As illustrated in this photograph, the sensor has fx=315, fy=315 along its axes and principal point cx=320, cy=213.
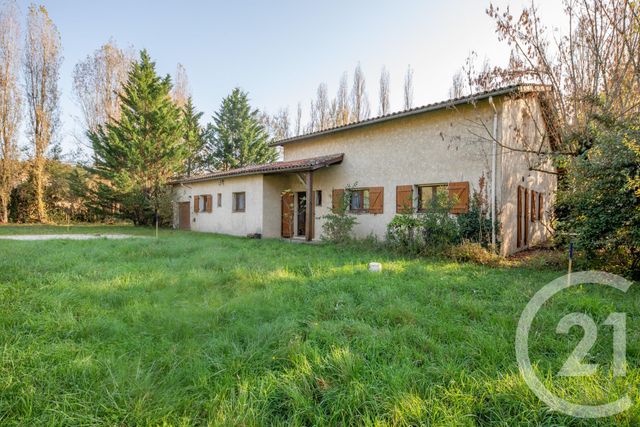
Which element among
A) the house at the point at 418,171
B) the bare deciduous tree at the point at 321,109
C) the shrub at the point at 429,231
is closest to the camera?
the shrub at the point at 429,231

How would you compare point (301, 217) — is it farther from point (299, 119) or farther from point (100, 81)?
point (100, 81)

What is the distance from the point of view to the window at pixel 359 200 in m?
11.8

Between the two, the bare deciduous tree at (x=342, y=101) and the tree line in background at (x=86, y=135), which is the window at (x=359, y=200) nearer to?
the tree line in background at (x=86, y=135)

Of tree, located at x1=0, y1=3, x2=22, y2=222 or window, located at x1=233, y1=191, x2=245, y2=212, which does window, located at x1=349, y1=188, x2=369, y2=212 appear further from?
tree, located at x1=0, y1=3, x2=22, y2=222

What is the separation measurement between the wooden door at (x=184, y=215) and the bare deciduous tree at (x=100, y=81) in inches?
408

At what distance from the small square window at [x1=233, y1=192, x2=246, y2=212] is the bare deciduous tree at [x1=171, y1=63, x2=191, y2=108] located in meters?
16.8

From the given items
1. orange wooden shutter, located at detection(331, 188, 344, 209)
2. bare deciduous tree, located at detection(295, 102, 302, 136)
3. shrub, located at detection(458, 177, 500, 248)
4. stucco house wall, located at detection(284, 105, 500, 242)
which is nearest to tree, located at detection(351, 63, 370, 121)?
bare deciduous tree, located at detection(295, 102, 302, 136)

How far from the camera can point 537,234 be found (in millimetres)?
12172

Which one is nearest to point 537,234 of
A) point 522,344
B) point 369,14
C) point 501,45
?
point 501,45

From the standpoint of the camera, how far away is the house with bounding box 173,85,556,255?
9.08m

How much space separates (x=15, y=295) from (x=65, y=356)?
2.37 meters

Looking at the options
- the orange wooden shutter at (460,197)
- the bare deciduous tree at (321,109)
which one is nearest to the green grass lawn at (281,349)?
the orange wooden shutter at (460,197)

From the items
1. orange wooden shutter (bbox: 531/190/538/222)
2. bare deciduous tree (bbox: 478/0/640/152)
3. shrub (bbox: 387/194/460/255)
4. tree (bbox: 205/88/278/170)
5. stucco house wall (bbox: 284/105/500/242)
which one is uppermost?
tree (bbox: 205/88/278/170)

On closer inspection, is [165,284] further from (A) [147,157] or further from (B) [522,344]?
(A) [147,157]
